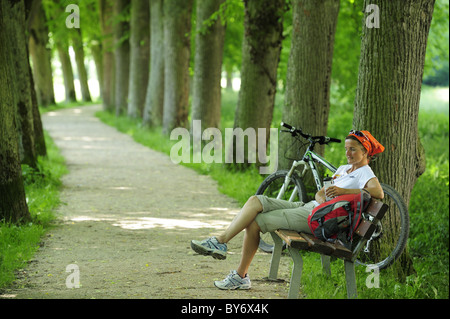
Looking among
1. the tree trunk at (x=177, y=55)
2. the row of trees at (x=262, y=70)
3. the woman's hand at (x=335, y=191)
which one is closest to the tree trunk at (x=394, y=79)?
the row of trees at (x=262, y=70)

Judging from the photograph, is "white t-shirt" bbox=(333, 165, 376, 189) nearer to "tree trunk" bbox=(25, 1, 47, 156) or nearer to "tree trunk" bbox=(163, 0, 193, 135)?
"tree trunk" bbox=(25, 1, 47, 156)

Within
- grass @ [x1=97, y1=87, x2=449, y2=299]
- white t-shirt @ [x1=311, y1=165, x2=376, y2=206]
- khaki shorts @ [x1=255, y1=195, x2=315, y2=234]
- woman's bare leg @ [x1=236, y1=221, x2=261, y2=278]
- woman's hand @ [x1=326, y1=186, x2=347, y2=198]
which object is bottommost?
grass @ [x1=97, y1=87, x2=449, y2=299]

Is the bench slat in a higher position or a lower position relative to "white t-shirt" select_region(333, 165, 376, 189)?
lower

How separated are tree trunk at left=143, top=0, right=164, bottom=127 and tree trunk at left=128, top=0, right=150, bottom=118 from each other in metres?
2.18

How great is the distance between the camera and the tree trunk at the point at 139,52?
2380 centimetres

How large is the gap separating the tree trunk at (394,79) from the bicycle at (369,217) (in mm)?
274

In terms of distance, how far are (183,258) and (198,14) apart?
10.3 meters

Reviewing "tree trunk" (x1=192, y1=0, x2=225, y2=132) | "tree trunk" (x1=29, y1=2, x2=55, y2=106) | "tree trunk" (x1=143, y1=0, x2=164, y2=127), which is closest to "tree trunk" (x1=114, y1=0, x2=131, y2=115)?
"tree trunk" (x1=143, y1=0, x2=164, y2=127)

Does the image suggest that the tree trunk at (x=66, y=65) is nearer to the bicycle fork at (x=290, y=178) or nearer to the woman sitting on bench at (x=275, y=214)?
the bicycle fork at (x=290, y=178)

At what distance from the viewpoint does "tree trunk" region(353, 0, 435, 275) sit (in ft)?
19.4

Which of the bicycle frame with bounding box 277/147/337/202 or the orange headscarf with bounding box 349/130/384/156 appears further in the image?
the bicycle frame with bounding box 277/147/337/202
